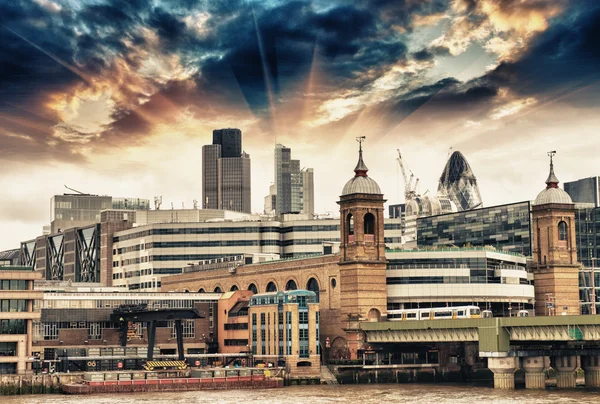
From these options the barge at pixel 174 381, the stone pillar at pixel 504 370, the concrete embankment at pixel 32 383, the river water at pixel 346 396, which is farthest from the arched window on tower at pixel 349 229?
A: the concrete embankment at pixel 32 383

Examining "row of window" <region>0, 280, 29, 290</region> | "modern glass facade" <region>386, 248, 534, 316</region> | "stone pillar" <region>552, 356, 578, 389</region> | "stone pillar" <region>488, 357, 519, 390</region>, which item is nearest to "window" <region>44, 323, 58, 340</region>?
"row of window" <region>0, 280, 29, 290</region>

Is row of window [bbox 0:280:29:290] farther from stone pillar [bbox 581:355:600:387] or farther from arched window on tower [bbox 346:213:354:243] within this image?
stone pillar [bbox 581:355:600:387]

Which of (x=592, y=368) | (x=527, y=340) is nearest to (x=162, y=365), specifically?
(x=527, y=340)

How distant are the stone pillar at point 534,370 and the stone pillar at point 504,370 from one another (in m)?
2.48

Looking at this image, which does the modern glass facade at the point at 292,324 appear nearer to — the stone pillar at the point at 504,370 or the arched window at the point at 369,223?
the arched window at the point at 369,223

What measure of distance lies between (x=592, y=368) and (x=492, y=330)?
2086 cm

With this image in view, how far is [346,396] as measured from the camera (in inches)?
6048

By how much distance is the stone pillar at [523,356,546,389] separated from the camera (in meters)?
166

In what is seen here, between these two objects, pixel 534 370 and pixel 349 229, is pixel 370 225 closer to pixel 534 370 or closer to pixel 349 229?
pixel 349 229

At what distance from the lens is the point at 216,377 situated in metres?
173

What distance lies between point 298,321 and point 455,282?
30257mm

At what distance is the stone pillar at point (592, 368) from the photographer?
569 feet

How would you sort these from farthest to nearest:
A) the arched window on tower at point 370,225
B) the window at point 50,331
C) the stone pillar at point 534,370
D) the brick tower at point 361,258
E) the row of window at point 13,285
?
1. the arched window on tower at point 370,225
2. the window at point 50,331
3. the brick tower at point 361,258
4. the row of window at point 13,285
5. the stone pillar at point 534,370

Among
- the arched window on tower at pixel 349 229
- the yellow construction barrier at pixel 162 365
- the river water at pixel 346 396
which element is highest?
the arched window on tower at pixel 349 229
